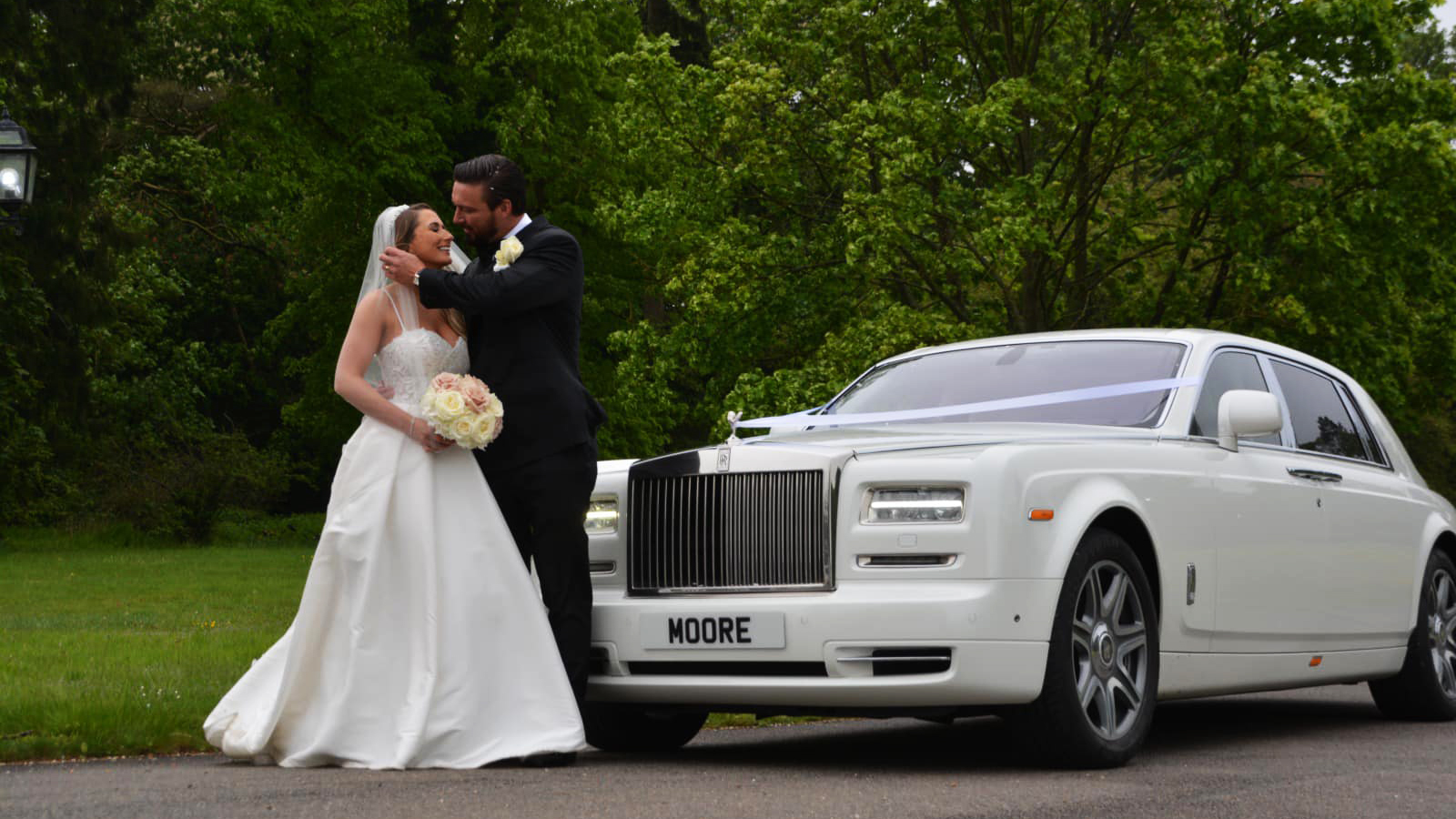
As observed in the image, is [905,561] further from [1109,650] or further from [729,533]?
[1109,650]

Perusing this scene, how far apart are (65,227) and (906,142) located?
1424 cm

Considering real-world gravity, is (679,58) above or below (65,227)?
above

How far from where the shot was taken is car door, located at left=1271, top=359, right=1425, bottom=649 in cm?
813

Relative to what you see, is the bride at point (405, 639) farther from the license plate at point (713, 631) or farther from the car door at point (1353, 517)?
the car door at point (1353, 517)

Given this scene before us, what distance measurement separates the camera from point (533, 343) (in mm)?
6930

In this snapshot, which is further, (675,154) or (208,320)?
(208,320)

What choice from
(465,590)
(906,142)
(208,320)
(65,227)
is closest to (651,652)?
(465,590)

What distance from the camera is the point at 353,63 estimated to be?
30000 mm

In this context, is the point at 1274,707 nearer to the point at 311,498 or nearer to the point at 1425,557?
the point at 1425,557

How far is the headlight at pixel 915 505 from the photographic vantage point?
6.15 m

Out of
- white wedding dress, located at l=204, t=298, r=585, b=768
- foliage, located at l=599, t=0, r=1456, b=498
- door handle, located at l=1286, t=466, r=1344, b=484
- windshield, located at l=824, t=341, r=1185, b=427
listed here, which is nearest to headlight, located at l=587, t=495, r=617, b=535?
white wedding dress, located at l=204, t=298, r=585, b=768

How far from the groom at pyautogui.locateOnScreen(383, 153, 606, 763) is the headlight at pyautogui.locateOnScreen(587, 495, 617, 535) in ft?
0.76

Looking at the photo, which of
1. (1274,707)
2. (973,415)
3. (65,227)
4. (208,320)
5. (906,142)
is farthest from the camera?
(208,320)

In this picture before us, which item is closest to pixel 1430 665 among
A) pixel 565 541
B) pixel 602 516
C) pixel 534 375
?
pixel 602 516
